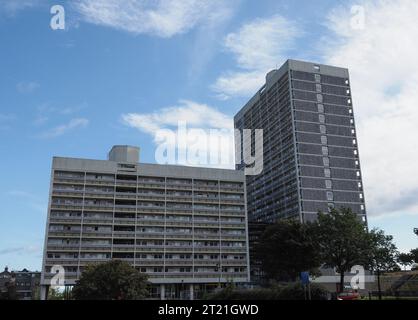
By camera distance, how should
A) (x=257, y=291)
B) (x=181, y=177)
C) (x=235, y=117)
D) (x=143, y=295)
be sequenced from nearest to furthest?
(x=257, y=291) → (x=143, y=295) → (x=181, y=177) → (x=235, y=117)

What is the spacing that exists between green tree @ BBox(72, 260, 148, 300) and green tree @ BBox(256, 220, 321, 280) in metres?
30.0

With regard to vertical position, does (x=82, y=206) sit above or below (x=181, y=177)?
below

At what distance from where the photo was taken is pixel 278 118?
133 meters

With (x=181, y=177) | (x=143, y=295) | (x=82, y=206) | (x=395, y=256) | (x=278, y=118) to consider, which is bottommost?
(x=143, y=295)

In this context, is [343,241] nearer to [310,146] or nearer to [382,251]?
[382,251]

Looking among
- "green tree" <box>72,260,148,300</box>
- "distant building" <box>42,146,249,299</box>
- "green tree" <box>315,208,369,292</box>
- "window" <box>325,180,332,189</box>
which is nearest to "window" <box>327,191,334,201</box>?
"window" <box>325,180,332,189</box>

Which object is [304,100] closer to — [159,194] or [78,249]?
[159,194]

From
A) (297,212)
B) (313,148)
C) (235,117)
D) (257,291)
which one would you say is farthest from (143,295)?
(235,117)

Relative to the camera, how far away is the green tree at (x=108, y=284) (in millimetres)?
59969

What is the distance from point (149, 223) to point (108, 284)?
127 ft

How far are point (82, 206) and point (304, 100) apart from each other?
7187cm

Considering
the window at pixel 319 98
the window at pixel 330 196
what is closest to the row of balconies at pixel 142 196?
the window at pixel 330 196

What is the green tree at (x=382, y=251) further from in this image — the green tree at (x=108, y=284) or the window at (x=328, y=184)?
the window at (x=328, y=184)

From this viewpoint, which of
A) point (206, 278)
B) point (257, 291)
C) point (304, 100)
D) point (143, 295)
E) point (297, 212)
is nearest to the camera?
point (257, 291)
